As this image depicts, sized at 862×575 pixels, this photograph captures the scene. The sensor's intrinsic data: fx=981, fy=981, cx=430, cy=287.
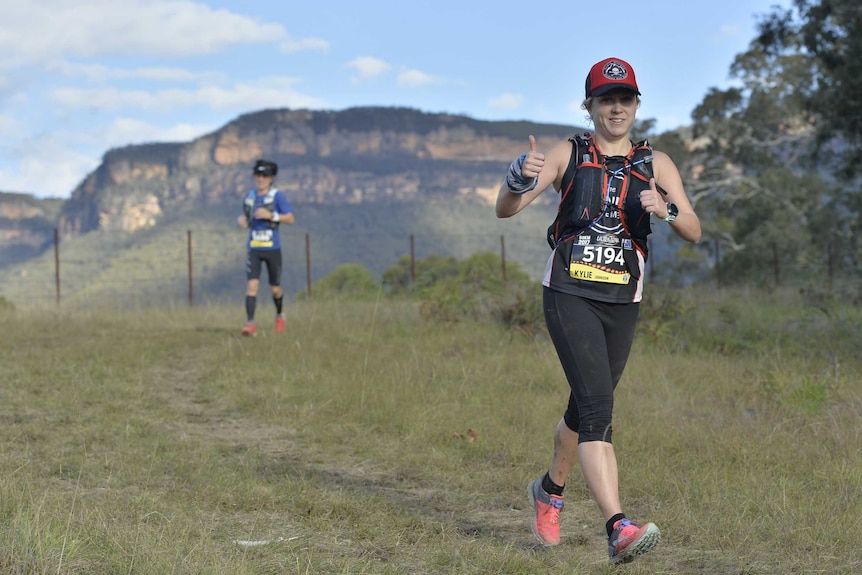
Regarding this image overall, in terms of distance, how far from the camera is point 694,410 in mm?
7426

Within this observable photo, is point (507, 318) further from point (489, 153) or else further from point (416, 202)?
point (489, 153)

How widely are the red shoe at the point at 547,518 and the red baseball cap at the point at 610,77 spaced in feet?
6.01

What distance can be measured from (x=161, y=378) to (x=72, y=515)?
5139 millimetres

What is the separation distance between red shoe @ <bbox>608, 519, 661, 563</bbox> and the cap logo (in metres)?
1.83

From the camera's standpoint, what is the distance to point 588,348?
4176 mm

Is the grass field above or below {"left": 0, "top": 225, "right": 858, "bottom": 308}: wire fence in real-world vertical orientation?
above

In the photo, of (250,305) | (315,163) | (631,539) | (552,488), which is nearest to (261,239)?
(250,305)

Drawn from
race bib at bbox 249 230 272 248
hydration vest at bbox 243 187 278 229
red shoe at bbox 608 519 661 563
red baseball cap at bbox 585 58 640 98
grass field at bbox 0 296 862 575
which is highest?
red baseball cap at bbox 585 58 640 98

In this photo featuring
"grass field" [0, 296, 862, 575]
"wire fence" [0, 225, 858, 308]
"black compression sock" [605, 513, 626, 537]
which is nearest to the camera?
"black compression sock" [605, 513, 626, 537]

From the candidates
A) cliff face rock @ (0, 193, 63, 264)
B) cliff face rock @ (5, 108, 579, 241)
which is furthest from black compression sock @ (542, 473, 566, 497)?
cliff face rock @ (0, 193, 63, 264)

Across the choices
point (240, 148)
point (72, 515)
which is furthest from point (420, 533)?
point (240, 148)

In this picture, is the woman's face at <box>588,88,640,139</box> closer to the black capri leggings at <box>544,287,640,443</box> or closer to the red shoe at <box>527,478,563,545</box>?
the black capri leggings at <box>544,287,640,443</box>

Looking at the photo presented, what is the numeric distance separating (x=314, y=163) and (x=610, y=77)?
392ft

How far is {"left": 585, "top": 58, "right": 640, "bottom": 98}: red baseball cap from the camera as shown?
161 inches
